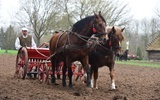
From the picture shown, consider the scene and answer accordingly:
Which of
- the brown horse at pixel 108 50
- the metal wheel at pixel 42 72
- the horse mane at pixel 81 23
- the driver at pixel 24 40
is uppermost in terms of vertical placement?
the horse mane at pixel 81 23

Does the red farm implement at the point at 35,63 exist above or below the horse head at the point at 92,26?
below

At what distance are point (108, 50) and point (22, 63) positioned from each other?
11.4ft

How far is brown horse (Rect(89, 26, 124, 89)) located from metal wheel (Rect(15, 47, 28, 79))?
7.68ft

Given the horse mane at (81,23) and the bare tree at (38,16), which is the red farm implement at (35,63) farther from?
the bare tree at (38,16)

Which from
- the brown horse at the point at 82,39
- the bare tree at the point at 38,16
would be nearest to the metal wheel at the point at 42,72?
the brown horse at the point at 82,39

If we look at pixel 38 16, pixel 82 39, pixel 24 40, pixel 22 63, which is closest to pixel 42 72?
pixel 22 63

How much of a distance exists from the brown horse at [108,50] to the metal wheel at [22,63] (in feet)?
7.68

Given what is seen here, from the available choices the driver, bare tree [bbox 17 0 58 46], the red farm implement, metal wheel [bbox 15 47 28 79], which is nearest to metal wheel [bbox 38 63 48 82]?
the red farm implement

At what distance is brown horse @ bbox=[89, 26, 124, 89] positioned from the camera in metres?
8.51

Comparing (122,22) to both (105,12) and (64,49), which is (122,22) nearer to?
(105,12)

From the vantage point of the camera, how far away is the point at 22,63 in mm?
10703

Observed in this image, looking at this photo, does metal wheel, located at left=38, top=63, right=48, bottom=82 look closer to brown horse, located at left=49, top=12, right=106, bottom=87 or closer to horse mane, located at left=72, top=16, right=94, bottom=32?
brown horse, located at left=49, top=12, right=106, bottom=87

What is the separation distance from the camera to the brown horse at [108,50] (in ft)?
27.9

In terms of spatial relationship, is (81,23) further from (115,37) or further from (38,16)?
(38,16)
